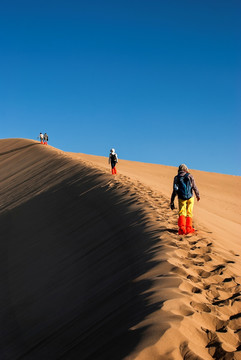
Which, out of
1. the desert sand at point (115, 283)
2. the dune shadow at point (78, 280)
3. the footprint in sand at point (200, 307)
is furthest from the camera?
the dune shadow at point (78, 280)

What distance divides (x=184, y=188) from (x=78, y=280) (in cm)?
271

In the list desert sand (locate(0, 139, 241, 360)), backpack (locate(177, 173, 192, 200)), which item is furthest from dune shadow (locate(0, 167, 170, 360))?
backpack (locate(177, 173, 192, 200))

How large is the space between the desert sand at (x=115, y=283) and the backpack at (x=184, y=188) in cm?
71

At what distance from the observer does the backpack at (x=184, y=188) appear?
22.9 feet

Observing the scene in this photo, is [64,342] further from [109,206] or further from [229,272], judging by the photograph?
[109,206]

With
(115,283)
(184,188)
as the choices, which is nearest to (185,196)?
(184,188)

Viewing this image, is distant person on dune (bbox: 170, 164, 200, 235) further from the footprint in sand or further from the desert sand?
the footprint in sand

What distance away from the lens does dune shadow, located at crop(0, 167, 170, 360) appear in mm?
3830

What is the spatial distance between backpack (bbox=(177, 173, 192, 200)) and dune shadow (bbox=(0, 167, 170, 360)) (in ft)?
3.18

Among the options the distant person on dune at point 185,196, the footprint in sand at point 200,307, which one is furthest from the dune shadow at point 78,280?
the distant person on dune at point 185,196

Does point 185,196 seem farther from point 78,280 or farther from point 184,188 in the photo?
point 78,280

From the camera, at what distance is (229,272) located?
194 inches

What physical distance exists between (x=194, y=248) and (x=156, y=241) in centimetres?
68

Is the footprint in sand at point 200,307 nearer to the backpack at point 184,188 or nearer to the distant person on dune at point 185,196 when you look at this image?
the distant person on dune at point 185,196
